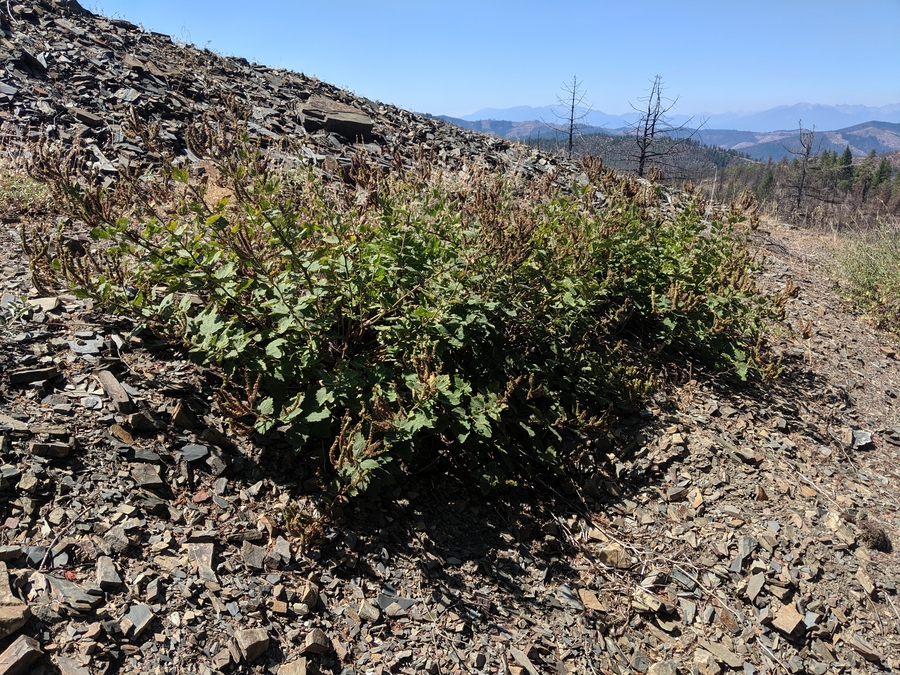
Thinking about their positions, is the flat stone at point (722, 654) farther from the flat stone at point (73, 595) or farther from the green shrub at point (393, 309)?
the flat stone at point (73, 595)

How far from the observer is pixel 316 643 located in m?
2.27

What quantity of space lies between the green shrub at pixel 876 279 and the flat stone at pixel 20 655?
844cm

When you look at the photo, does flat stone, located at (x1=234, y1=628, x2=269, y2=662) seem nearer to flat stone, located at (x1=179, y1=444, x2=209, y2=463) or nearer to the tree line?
flat stone, located at (x1=179, y1=444, x2=209, y2=463)

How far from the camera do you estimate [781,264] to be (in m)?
8.30

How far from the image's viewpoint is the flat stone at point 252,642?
2.14 metres

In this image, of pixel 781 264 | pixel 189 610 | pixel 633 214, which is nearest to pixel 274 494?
pixel 189 610

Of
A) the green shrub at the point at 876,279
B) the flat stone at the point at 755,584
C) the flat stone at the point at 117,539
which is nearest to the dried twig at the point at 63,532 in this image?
the flat stone at the point at 117,539

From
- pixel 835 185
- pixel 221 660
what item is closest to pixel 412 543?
pixel 221 660

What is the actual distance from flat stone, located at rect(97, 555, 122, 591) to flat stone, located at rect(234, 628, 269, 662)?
518mm

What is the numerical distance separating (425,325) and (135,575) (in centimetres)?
174

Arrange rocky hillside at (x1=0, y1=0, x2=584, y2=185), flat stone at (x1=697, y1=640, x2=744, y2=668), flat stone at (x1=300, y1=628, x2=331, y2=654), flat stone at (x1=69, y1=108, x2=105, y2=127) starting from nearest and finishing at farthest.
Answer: flat stone at (x1=300, y1=628, x2=331, y2=654) → flat stone at (x1=697, y1=640, x2=744, y2=668) → rocky hillside at (x1=0, y1=0, x2=584, y2=185) → flat stone at (x1=69, y1=108, x2=105, y2=127)

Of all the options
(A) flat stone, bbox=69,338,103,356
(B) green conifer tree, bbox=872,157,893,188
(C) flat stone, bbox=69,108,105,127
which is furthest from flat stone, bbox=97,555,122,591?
(B) green conifer tree, bbox=872,157,893,188

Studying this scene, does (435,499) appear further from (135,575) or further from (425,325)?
(135,575)

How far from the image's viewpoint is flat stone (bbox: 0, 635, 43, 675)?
1.74 m
